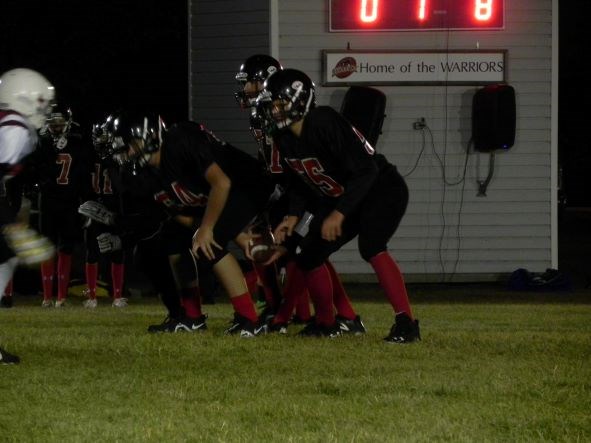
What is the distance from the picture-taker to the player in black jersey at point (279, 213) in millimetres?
8492

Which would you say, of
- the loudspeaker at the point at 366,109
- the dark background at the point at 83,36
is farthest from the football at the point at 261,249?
the dark background at the point at 83,36

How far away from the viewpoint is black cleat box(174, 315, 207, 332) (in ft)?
28.4

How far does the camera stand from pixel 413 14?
607 inches

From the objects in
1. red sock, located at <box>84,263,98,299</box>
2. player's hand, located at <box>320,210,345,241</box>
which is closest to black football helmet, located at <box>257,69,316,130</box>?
player's hand, located at <box>320,210,345,241</box>

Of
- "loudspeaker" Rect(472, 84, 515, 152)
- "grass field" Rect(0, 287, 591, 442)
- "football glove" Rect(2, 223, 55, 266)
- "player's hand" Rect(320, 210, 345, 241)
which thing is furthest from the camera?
"loudspeaker" Rect(472, 84, 515, 152)

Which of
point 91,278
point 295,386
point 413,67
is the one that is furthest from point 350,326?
point 413,67

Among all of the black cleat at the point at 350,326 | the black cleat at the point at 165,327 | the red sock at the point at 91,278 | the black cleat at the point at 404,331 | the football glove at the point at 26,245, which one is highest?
the football glove at the point at 26,245

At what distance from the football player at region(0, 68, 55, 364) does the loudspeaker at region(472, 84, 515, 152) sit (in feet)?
28.2

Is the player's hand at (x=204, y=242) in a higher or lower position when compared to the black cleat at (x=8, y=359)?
higher

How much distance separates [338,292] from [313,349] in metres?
1.23

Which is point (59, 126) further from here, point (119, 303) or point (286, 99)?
point (286, 99)

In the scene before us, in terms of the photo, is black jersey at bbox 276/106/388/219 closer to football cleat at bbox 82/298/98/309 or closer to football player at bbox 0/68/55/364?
football player at bbox 0/68/55/364

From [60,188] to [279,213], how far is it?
3966 mm

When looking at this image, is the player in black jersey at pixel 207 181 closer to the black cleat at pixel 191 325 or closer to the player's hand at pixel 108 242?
the black cleat at pixel 191 325
